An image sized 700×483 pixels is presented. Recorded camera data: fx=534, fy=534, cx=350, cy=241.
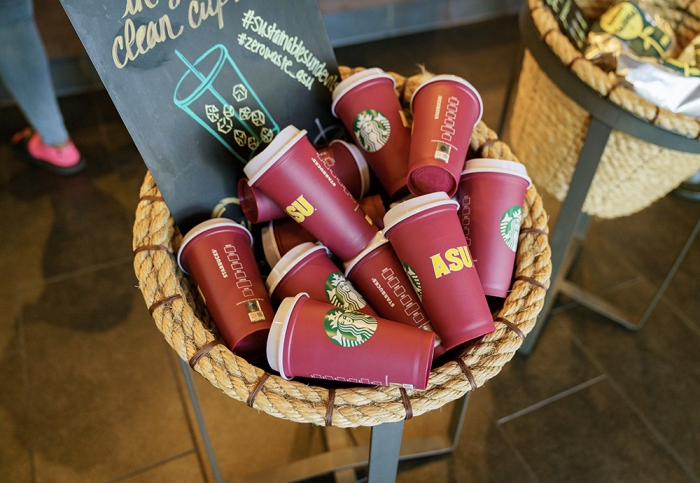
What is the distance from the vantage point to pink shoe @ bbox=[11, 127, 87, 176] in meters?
2.01

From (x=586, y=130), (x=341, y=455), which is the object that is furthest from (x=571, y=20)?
(x=341, y=455)

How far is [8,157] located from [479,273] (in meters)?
2.03

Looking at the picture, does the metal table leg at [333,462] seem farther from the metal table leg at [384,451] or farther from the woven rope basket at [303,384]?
the woven rope basket at [303,384]

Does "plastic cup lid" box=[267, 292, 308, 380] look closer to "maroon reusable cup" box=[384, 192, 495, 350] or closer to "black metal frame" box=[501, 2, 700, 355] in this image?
"maroon reusable cup" box=[384, 192, 495, 350]

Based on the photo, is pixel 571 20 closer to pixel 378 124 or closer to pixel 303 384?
pixel 378 124

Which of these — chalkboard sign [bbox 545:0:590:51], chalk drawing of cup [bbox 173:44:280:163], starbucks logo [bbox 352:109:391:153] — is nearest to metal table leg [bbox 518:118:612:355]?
chalkboard sign [bbox 545:0:590:51]

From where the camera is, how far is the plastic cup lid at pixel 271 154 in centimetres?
86

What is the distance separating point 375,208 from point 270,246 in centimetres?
21

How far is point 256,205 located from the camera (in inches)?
37.9

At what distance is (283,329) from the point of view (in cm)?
74

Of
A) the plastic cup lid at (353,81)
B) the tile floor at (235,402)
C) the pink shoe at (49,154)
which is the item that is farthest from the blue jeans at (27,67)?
the plastic cup lid at (353,81)

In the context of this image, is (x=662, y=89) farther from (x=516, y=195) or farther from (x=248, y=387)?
(x=248, y=387)

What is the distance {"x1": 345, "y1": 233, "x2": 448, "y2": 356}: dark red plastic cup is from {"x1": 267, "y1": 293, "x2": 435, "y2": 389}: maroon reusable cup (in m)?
0.09

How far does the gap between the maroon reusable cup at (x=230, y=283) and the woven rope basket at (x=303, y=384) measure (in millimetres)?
34
